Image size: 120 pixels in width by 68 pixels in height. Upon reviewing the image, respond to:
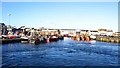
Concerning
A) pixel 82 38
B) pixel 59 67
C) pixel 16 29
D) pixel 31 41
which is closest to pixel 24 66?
pixel 59 67

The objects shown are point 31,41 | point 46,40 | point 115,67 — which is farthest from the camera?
point 46,40

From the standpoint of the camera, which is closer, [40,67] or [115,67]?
[40,67]

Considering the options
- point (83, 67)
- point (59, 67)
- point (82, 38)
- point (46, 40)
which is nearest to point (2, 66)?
point (59, 67)

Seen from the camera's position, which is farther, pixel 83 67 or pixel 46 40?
pixel 46 40

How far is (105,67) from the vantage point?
38438 millimetres

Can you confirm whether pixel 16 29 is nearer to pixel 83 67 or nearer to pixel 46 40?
pixel 46 40

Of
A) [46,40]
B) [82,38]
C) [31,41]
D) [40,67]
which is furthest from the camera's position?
→ [82,38]

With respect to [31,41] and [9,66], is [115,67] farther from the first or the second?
[31,41]

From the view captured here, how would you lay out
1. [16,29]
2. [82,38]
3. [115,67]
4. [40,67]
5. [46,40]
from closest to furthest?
[40,67] < [115,67] < [46,40] < [82,38] < [16,29]

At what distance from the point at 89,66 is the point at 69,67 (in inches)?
155

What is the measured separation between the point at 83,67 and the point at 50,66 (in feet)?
17.8

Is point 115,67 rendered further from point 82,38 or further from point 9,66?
point 82,38

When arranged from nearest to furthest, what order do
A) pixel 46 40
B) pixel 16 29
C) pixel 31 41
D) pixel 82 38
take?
1. pixel 31 41
2. pixel 46 40
3. pixel 82 38
4. pixel 16 29

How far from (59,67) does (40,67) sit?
120 inches
